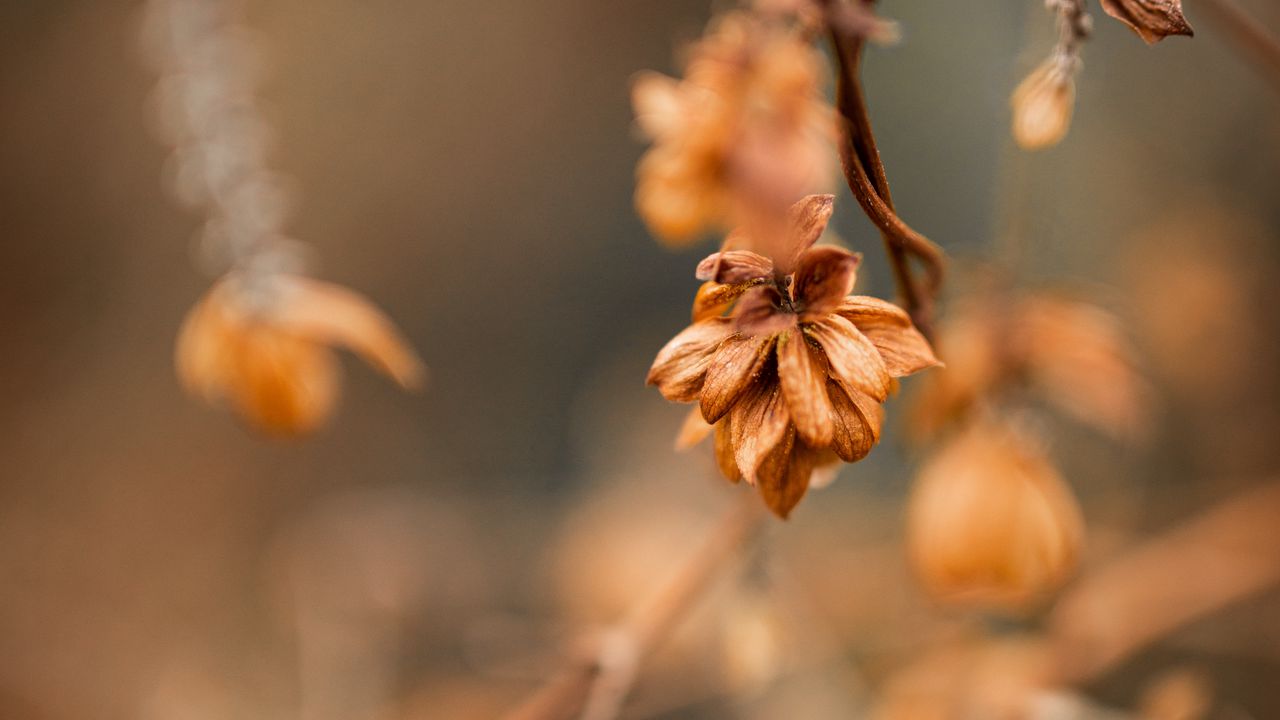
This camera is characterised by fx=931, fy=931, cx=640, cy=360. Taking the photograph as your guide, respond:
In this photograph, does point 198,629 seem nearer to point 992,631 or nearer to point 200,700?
point 200,700

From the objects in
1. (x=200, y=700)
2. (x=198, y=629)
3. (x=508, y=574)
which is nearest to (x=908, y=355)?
(x=200, y=700)

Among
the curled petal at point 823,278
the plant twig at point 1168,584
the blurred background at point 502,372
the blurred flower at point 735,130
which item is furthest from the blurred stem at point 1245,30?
the plant twig at point 1168,584

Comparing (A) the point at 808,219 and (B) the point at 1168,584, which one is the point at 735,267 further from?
(B) the point at 1168,584

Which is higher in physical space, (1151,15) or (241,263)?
(241,263)

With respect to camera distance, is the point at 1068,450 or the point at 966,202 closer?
the point at 1068,450

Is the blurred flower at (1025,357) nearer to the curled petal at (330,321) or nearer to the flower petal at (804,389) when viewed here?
the flower petal at (804,389)

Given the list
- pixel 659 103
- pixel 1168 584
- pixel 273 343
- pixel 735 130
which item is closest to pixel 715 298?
pixel 735 130
